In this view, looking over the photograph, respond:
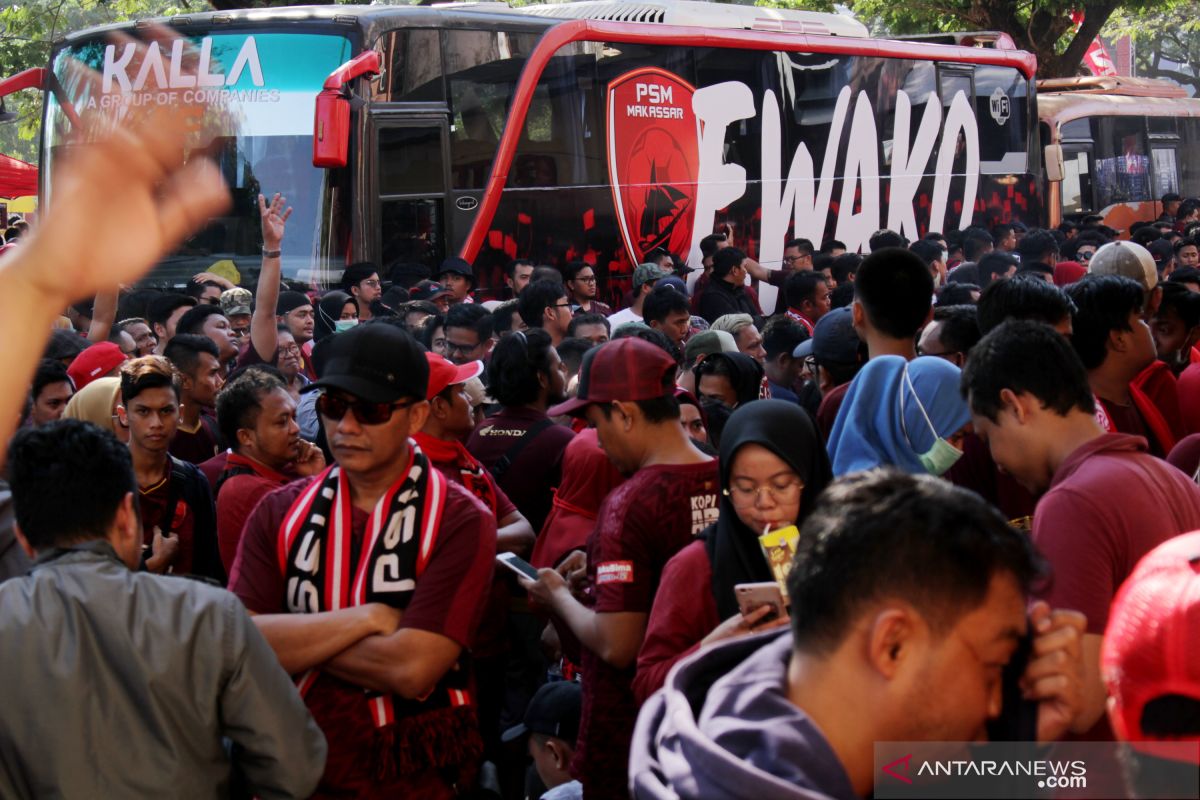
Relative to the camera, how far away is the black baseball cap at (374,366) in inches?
137

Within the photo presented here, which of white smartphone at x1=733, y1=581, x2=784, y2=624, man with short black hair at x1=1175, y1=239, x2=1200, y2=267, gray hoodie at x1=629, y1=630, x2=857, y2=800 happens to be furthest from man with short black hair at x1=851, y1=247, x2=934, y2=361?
man with short black hair at x1=1175, y1=239, x2=1200, y2=267

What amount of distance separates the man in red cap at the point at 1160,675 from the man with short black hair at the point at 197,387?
498 centimetres

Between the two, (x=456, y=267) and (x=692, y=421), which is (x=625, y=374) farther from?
(x=456, y=267)

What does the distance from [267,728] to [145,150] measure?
147 cm

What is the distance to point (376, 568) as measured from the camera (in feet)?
11.2

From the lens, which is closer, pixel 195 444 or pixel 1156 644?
pixel 1156 644

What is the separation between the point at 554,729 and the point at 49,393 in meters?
2.67

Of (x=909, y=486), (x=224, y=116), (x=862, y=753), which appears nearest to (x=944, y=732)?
(x=862, y=753)

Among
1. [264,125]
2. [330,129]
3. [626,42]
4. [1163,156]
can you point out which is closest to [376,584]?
[330,129]

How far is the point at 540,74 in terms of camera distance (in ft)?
42.8

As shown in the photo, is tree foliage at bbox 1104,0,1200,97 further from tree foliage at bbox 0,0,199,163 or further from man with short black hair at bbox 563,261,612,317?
man with short black hair at bbox 563,261,612,317

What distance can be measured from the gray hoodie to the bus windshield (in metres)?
9.51

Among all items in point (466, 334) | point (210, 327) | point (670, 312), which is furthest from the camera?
point (670, 312)

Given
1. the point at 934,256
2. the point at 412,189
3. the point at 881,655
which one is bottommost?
the point at 881,655
